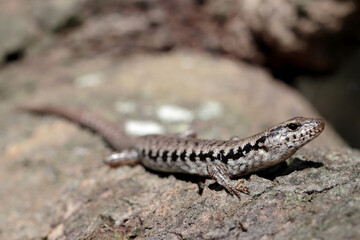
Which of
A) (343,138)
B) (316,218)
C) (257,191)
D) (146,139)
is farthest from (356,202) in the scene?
(343,138)

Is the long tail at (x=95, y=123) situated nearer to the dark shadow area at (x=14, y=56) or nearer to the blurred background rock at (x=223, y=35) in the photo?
the dark shadow area at (x=14, y=56)

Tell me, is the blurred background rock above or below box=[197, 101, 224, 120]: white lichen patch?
above

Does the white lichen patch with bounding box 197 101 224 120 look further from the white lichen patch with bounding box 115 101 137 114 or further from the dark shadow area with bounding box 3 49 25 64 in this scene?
the dark shadow area with bounding box 3 49 25 64

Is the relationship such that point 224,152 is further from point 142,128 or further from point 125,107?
point 125,107

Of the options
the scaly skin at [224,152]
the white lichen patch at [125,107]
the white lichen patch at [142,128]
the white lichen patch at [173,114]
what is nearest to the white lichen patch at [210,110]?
the white lichen patch at [173,114]

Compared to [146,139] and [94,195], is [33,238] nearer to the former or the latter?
[94,195]

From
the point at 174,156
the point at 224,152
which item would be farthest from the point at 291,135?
the point at 174,156

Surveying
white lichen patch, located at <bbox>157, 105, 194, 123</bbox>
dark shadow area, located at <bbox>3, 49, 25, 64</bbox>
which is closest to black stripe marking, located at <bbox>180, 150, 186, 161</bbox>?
white lichen patch, located at <bbox>157, 105, 194, 123</bbox>
